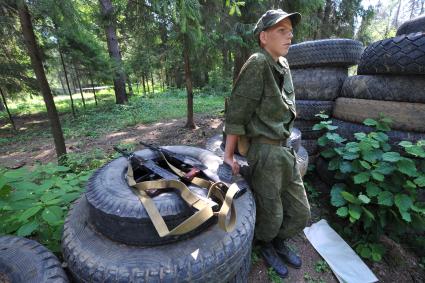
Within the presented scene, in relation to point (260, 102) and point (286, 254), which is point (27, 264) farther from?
point (286, 254)

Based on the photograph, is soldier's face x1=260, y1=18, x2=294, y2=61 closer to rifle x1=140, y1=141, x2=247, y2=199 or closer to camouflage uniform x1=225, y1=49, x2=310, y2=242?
camouflage uniform x1=225, y1=49, x2=310, y2=242

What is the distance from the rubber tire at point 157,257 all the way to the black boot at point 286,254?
0.93 meters

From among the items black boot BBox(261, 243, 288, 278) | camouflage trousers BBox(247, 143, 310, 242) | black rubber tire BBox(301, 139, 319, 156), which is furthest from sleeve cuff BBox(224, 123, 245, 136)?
black rubber tire BBox(301, 139, 319, 156)

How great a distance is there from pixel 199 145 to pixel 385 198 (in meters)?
3.52

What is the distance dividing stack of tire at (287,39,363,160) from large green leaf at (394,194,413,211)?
152cm

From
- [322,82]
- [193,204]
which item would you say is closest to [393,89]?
[322,82]

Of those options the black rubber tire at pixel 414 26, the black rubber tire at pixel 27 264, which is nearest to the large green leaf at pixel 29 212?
the black rubber tire at pixel 27 264

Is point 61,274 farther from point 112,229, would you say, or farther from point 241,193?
point 241,193

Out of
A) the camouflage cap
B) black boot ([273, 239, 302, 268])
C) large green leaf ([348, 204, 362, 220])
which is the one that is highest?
the camouflage cap

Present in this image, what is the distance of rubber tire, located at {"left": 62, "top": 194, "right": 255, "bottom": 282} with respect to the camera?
126 centimetres

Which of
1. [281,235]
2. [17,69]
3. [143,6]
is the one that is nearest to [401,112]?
[281,235]

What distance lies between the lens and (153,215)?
4.49ft

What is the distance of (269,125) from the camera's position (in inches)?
71.7

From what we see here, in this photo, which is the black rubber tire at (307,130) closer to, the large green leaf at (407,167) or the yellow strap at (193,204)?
the large green leaf at (407,167)
